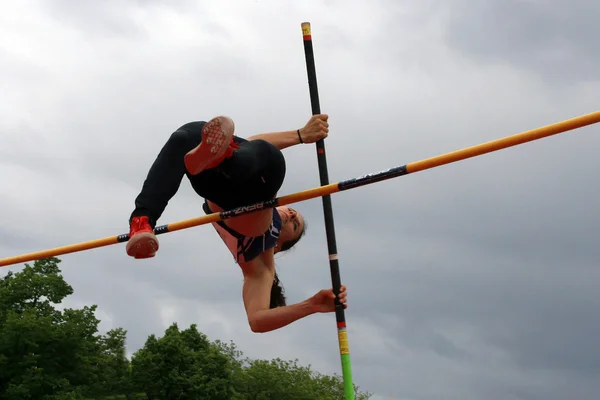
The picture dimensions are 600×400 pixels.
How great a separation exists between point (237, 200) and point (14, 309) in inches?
884

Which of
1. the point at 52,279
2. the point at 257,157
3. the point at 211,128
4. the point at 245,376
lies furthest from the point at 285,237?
the point at 245,376

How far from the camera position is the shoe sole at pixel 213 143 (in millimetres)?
4746

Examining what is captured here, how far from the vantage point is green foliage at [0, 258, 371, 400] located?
83.4 ft

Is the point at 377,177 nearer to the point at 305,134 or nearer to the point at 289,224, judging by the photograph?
the point at 305,134

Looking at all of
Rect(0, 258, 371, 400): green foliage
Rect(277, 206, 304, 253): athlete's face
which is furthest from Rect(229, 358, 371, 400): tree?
Rect(277, 206, 304, 253): athlete's face

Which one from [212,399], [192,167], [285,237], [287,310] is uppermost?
[212,399]

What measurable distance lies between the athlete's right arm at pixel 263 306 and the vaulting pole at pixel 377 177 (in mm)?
531

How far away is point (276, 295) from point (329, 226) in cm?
59

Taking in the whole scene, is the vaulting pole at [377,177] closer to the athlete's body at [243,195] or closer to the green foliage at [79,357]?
the athlete's body at [243,195]

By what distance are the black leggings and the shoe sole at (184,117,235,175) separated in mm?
169

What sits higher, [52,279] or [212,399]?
A: [52,279]

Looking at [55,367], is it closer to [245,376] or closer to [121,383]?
[121,383]

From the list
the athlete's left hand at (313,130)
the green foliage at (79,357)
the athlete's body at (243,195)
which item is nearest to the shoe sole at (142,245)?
the athlete's body at (243,195)

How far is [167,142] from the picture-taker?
5.20 metres
